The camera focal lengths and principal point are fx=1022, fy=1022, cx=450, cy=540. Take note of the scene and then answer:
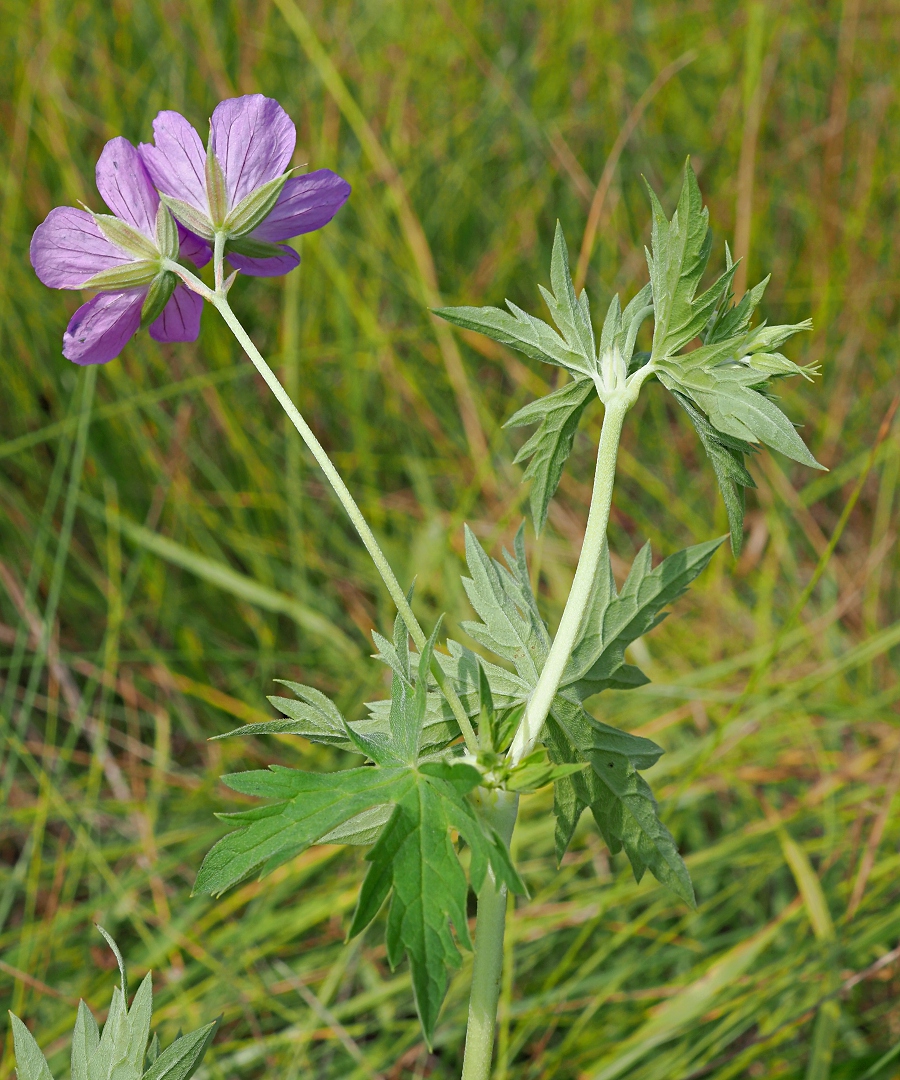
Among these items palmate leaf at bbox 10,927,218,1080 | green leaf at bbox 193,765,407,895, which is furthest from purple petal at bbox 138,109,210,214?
palmate leaf at bbox 10,927,218,1080

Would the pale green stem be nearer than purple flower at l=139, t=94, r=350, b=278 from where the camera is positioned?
Yes

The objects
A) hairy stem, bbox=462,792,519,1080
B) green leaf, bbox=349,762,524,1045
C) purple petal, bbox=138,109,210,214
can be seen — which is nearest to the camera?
green leaf, bbox=349,762,524,1045

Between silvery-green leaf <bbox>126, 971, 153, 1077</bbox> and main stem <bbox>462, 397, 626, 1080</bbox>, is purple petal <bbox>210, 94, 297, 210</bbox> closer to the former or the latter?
main stem <bbox>462, 397, 626, 1080</bbox>

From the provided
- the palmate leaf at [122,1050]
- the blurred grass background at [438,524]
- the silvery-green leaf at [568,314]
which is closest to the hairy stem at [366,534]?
the silvery-green leaf at [568,314]

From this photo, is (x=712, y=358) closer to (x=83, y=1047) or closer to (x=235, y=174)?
(x=235, y=174)

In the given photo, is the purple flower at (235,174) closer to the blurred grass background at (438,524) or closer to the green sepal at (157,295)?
the green sepal at (157,295)

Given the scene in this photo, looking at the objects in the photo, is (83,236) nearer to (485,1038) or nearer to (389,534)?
(485,1038)

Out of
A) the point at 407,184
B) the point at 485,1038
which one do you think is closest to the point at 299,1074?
the point at 485,1038

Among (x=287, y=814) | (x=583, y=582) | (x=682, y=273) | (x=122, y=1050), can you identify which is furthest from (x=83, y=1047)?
(x=682, y=273)
